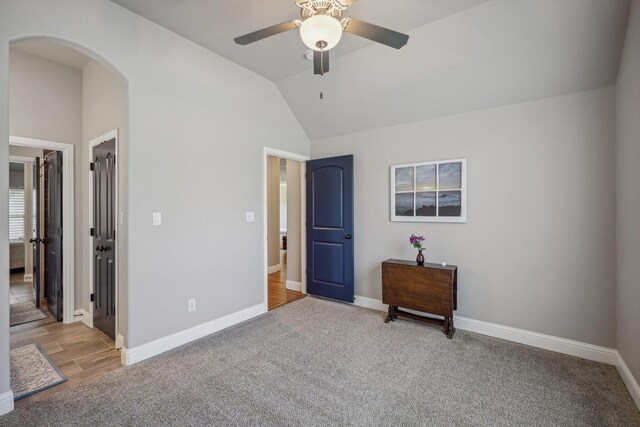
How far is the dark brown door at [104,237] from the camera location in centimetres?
296

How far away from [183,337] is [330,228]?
2227 millimetres

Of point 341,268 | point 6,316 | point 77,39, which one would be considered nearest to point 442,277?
point 341,268

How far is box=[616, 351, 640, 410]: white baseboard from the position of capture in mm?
2010

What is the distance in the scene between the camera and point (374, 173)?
13.0ft

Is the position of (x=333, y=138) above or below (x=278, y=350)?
above

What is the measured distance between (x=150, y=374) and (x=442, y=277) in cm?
279

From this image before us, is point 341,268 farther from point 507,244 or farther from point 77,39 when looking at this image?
point 77,39

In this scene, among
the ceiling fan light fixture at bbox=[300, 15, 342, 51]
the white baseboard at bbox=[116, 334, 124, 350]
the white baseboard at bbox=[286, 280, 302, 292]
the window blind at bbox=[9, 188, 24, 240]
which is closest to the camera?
the ceiling fan light fixture at bbox=[300, 15, 342, 51]

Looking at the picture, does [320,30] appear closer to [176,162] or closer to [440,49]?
[440,49]

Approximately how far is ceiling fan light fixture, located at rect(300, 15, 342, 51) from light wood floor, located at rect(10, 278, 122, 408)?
116 inches

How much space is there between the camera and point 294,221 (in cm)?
485

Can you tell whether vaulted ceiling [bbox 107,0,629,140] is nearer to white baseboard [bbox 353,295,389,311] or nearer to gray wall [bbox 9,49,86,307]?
gray wall [bbox 9,49,86,307]

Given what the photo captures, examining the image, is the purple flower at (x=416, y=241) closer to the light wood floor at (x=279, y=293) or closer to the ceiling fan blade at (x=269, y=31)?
the light wood floor at (x=279, y=293)

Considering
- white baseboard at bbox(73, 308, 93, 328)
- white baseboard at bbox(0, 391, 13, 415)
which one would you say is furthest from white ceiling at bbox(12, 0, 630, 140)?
Answer: white baseboard at bbox(0, 391, 13, 415)
